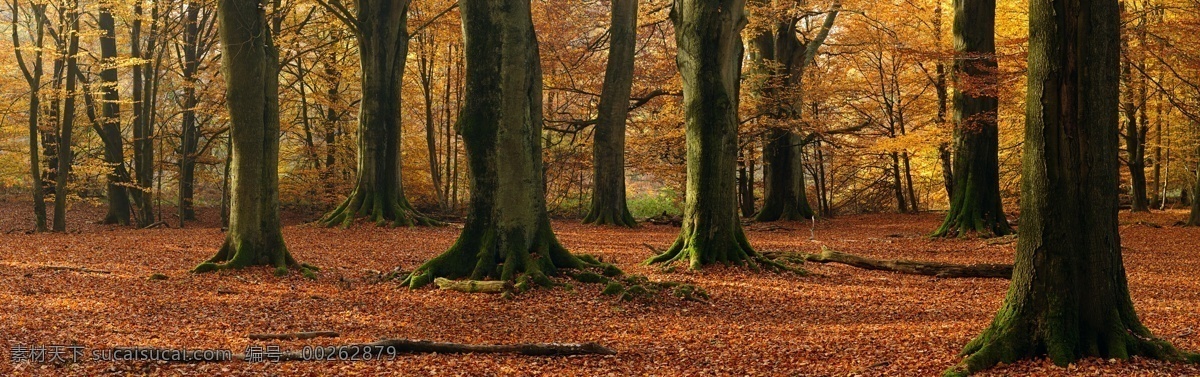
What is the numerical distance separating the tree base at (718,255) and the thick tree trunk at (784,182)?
1081cm

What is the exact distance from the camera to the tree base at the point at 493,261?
29.2 feet

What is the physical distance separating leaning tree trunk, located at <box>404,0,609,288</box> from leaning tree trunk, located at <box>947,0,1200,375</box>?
203 inches

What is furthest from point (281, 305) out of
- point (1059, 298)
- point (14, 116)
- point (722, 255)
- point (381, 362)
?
point (14, 116)

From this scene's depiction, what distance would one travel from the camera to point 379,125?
17875 millimetres

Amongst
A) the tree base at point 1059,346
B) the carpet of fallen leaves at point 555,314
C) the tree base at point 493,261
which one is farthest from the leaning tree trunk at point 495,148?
the tree base at point 1059,346

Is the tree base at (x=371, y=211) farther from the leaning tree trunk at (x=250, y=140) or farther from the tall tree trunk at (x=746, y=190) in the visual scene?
the tall tree trunk at (x=746, y=190)

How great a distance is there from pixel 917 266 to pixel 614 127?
967 centimetres

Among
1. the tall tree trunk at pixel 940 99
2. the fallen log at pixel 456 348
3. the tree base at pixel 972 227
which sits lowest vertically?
the fallen log at pixel 456 348

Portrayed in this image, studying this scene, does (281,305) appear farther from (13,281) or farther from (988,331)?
(988,331)

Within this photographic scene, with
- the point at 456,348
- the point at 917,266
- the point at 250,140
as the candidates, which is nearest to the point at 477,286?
the point at 456,348

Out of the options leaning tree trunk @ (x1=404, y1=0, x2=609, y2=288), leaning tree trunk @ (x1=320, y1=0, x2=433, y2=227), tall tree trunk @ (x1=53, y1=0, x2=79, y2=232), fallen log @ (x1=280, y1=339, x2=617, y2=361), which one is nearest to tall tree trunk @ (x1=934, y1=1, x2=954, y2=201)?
leaning tree trunk @ (x1=320, y1=0, x2=433, y2=227)

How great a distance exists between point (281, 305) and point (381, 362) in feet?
9.41

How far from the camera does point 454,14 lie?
850 inches

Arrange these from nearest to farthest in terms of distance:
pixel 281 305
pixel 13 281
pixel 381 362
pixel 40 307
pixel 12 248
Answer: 1. pixel 381 362
2. pixel 40 307
3. pixel 281 305
4. pixel 13 281
5. pixel 12 248
